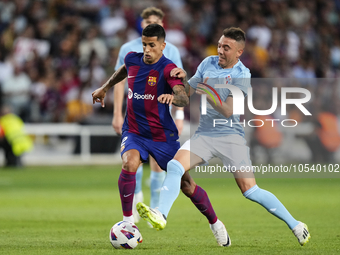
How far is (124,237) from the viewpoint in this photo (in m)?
5.38

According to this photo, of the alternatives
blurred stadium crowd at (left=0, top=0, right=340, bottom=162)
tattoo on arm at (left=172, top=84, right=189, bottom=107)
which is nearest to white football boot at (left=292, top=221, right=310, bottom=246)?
tattoo on arm at (left=172, top=84, right=189, bottom=107)

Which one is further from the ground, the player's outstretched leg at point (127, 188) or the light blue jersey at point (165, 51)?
the light blue jersey at point (165, 51)

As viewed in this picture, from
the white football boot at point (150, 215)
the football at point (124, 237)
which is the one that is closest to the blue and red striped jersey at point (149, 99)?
the football at point (124, 237)

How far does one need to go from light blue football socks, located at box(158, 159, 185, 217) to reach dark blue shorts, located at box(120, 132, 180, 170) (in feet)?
0.90

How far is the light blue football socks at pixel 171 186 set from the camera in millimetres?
5266

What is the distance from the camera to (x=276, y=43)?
18656 millimetres

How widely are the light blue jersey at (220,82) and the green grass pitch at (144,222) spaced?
43.3 inches

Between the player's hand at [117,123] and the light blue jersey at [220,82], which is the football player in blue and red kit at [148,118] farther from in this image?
the player's hand at [117,123]

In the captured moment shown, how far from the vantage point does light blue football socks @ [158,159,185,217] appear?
17.3ft

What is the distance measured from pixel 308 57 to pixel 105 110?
6837 mm

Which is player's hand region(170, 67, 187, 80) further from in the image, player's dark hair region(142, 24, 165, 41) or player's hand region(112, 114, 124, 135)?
player's hand region(112, 114, 124, 135)

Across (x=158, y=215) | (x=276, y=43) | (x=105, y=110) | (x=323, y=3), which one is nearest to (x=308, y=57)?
(x=276, y=43)

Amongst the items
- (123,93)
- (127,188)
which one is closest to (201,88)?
(127,188)

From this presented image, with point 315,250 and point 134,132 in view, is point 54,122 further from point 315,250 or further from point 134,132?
point 315,250
